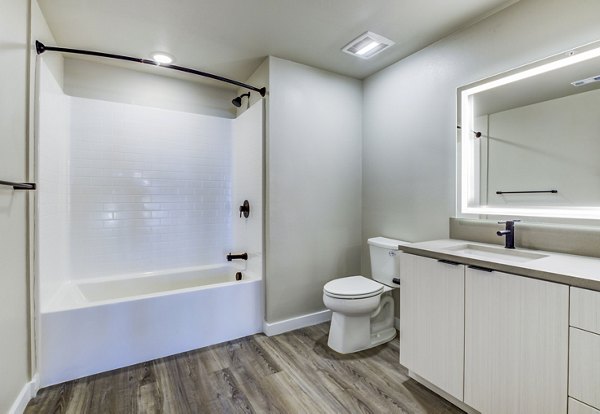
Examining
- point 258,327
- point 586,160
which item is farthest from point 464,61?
point 258,327

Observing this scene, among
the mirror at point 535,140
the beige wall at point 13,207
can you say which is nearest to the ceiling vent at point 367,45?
the mirror at point 535,140

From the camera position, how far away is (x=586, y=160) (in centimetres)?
149

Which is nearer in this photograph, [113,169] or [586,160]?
[586,160]

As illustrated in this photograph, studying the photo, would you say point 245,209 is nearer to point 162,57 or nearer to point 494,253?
point 162,57

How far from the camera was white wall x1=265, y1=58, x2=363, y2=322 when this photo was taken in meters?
2.47

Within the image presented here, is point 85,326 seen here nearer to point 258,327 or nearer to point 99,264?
point 99,264

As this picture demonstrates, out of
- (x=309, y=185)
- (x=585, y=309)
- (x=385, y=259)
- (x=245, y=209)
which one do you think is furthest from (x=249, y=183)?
(x=585, y=309)

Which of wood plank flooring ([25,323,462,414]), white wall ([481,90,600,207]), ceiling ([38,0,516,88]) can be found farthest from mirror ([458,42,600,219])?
wood plank flooring ([25,323,462,414])

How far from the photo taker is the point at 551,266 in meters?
1.25

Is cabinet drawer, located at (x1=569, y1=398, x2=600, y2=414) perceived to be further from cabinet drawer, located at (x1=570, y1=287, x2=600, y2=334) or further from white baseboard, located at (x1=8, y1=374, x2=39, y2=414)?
white baseboard, located at (x1=8, y1=374, x2=39, y2=414)

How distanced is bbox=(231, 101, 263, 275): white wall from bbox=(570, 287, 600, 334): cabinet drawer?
6.55 feet

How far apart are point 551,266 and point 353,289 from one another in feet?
3.91

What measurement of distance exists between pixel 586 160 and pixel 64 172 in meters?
3.54

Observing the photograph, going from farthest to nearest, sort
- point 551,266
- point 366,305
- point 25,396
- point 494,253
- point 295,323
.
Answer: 1. point 295,323
2. point 366,305
3. point 494,253
4. point 25,396
5. point 551,266
